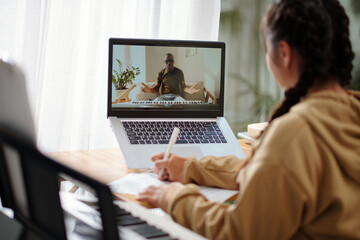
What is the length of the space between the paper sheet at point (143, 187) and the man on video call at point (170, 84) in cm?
Result: 38

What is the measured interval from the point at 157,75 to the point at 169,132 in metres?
0.21

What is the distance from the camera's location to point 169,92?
1.41m

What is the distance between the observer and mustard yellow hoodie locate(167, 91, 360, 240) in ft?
2.14

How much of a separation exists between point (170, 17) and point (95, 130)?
649mm

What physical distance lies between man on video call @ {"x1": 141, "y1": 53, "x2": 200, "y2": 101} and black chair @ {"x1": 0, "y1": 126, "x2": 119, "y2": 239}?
2.74ft

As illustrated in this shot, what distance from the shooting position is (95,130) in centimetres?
182

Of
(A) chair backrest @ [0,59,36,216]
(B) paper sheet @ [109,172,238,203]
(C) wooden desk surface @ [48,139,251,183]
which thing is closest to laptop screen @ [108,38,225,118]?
(C) wooden desk surface @ [48,139,251,183]

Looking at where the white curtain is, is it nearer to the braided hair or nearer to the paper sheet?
the paper sheet

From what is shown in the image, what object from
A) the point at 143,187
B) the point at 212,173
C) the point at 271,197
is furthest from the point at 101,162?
the point at 271,197

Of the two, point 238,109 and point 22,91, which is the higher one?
point 22,91

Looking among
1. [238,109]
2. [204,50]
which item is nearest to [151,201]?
[204,50]

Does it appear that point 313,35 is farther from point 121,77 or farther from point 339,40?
point 121,77

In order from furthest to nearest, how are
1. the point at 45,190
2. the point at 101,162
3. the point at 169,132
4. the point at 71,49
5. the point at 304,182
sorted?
1. the point at 71,49
2. the point at 169,132
3. the point at 101,162
4. the point at 304,182
5. the point at 45,190

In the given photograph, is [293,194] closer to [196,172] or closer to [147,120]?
[196,172]
